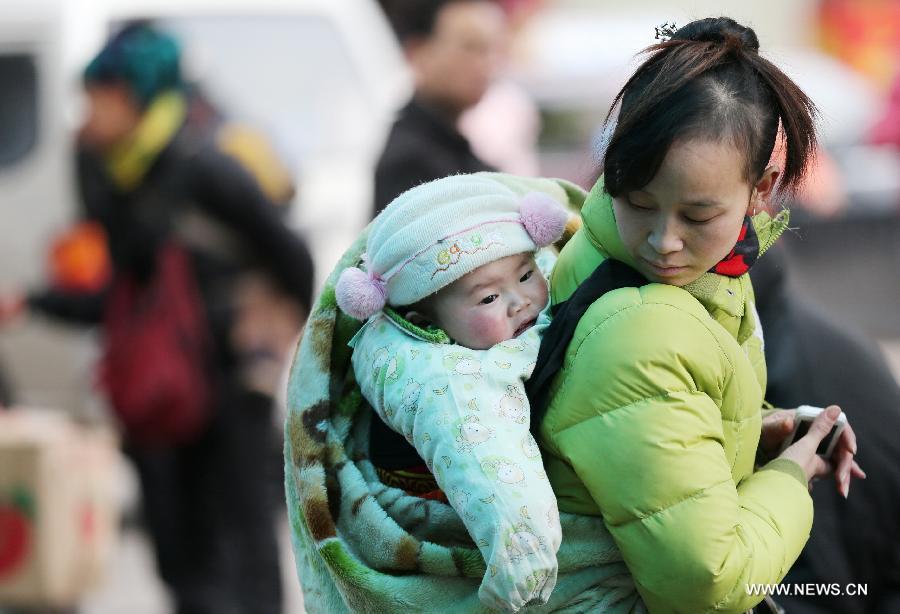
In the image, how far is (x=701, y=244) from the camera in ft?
5.94

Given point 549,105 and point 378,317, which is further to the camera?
point 549,105

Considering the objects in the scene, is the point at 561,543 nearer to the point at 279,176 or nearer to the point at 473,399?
the point at 473,399

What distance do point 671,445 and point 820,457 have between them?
375 millimetres

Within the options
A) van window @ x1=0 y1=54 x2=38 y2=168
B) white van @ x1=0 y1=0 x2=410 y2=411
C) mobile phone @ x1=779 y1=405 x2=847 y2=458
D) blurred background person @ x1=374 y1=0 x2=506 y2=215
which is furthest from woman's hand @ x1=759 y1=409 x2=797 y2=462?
van window @ x1=0 y1=54 x2=38 y2=168

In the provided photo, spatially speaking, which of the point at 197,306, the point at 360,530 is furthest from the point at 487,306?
the point at 197,306

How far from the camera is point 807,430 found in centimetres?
204

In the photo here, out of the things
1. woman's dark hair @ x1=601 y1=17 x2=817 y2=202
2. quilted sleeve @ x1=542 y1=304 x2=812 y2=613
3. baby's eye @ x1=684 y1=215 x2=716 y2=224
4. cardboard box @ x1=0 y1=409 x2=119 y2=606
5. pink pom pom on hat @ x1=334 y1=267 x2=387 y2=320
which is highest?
woman's dark hair @ x1=601 y1=17 x2=817 y2=202

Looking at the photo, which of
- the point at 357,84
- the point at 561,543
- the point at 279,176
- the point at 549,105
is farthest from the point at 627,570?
the point at 549,105

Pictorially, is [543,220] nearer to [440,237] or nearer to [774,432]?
[440,237]

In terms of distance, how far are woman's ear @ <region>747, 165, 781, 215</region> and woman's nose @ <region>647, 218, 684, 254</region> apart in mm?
134

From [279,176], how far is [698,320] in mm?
3050

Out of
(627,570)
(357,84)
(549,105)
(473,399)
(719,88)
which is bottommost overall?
(549,105)

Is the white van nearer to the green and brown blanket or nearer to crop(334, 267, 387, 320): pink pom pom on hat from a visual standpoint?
the green and brown blanket

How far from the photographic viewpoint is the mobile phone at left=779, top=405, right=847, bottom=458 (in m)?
2.01
